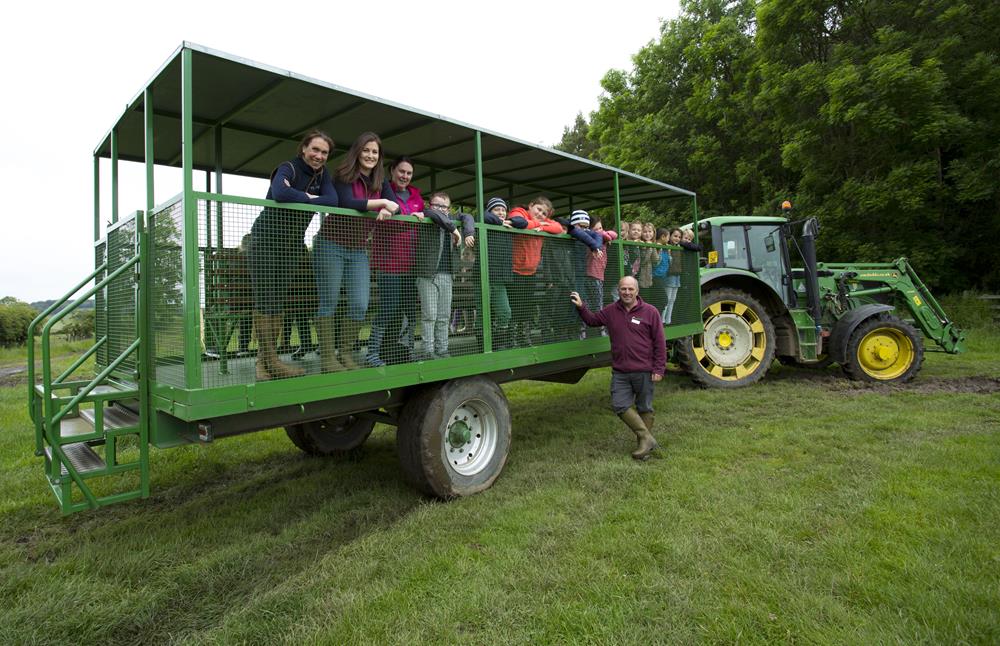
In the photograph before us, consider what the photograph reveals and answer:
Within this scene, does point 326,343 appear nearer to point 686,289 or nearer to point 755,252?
point 686,289

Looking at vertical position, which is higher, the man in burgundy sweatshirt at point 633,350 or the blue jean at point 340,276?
the blue jean at point 340,276

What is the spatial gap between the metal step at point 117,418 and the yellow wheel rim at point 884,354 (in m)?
8.87

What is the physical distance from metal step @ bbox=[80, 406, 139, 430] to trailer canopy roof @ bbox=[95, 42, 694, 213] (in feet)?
6.59

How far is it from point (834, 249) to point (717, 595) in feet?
46.4

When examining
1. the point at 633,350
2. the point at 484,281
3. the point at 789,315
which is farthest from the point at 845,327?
the point at 484,281

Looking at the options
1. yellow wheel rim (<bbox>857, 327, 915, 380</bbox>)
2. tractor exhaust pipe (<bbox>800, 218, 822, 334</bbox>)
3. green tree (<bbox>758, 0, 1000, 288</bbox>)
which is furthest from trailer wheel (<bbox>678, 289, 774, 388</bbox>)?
green tree (<bbox>758, 0, 1000, 288</bbox>)

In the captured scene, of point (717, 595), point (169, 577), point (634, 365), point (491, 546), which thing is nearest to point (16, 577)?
point (169, 577)

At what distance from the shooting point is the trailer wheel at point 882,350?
815cm

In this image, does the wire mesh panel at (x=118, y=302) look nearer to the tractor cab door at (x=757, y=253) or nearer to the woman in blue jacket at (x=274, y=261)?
the woman in blue jacket at (x=274, y=261)

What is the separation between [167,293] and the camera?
3.13m

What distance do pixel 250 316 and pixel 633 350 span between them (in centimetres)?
336

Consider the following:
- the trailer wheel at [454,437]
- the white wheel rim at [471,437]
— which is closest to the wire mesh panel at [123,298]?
the trailer wheel at [454,437]

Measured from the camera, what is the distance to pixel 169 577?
10.1ft

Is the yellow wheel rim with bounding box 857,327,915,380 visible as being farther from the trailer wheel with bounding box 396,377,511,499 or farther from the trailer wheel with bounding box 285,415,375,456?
the trailer wheel with bounding box 285,415,375,456
